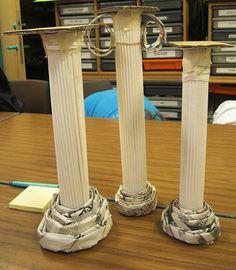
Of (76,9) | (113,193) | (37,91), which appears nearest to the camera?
(113,193)

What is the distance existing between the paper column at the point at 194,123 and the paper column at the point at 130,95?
0.09 meters

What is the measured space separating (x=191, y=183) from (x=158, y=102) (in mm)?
2055

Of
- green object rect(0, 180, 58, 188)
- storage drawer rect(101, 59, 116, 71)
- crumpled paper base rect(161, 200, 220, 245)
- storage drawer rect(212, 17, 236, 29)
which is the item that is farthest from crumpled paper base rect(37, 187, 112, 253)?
storage drawer rect(101, 59, 116, 71)

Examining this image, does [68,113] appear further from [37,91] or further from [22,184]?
[37,91]

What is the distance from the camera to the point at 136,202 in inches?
25.4

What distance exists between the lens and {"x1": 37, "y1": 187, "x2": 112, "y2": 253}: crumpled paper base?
1.83 feet

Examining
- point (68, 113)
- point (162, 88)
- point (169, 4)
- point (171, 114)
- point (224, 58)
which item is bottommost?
point (171, 114)

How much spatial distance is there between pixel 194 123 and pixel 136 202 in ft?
0.63

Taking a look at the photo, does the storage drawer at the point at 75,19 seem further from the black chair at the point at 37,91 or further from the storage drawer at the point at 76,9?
the black chair at the point at 37,91

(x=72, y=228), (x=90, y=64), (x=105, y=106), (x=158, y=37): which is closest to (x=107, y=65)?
(x=90, y=64)

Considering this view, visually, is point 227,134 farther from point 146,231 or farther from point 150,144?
point 146,231

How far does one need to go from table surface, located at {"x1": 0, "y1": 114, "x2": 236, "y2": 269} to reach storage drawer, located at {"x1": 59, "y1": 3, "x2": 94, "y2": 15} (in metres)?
1.51

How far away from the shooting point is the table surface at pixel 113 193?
0.55m

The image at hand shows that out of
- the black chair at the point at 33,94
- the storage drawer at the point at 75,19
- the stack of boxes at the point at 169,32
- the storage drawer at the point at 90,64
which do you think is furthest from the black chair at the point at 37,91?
the storage drawer at the point at 75,19
